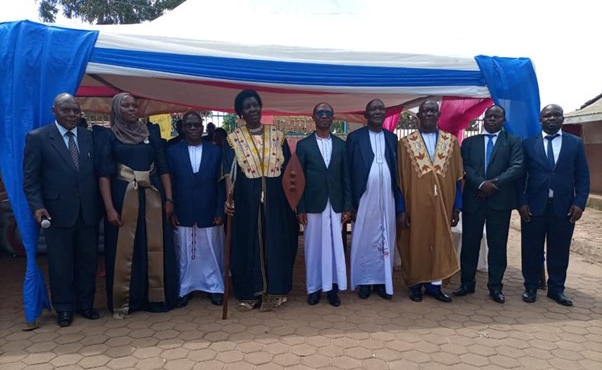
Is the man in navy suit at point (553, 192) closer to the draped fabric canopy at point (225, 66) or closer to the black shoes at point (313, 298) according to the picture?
the draped fabric canopy at point (225, 66)

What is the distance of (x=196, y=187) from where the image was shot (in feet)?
11.6

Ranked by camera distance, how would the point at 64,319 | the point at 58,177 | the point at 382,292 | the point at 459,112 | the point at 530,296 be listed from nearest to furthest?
the point at 58,177 → the point at 64,319 → the point at 530,296 → the point at 382,292 → the point at 459,112

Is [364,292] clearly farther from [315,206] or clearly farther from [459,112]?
[459,112]

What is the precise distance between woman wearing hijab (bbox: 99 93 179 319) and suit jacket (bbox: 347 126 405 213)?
150 centimetres

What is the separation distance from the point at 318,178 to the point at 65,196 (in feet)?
6.02

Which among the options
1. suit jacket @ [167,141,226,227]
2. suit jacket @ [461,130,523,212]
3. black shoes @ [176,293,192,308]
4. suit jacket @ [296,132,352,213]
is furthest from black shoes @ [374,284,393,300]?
black shoes @ [176,293,192,308]

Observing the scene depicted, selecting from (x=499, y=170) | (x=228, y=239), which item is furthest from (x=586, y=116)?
(x=228, y=239)

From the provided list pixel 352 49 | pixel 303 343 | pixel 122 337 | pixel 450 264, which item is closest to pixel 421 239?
pixel 450 264

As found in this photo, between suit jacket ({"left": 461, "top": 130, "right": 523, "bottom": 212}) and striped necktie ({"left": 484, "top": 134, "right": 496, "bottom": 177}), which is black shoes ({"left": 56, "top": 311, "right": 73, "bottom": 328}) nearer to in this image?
suit jacket ({"left": 461, "top": 130, "right": 523, "bottom": 212})

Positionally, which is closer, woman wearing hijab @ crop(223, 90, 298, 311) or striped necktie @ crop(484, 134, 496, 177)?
woman wearing hijab @ crop(223, 90, 298, 311)

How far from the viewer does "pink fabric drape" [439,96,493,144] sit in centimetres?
473

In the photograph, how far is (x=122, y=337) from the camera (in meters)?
3.03

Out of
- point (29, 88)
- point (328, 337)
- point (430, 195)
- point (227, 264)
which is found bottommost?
point (328, 337)

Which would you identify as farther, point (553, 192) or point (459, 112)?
point (459, 112)
